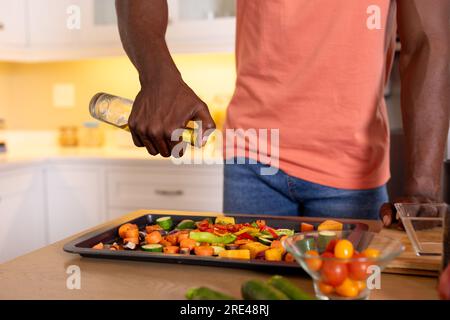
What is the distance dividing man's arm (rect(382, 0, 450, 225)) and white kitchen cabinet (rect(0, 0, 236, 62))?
1.38 metres

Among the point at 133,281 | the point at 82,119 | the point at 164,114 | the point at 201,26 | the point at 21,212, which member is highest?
the point at 201,26

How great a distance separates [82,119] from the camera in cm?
307

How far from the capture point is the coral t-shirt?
4.06 feet

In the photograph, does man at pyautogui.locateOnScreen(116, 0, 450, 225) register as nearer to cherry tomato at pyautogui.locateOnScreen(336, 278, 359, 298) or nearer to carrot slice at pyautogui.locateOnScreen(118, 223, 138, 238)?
carrot slice at pyautogui.locateOnScreen(118, 223, 138, 238)

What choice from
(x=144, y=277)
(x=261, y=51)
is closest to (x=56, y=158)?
(x=261, y=51)

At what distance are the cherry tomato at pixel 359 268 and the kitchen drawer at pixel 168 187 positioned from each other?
1.71 metres

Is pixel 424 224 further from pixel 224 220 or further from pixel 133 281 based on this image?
pixel 133 281

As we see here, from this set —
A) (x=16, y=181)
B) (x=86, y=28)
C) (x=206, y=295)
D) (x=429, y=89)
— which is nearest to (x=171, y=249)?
(x=206, y=295)

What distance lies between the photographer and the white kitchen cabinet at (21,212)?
239 centimetres

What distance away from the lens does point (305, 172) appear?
127cm

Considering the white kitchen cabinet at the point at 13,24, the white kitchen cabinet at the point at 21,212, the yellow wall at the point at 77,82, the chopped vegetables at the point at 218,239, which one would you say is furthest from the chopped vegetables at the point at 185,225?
the white kitchen cabinet at the point at 13,24

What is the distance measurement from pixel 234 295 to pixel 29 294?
0.85 feet

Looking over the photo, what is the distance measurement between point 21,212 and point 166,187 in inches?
24.7

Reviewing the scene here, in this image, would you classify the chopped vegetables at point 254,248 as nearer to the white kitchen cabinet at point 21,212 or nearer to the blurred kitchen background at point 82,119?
the blurred kitchen background at point 82,119
